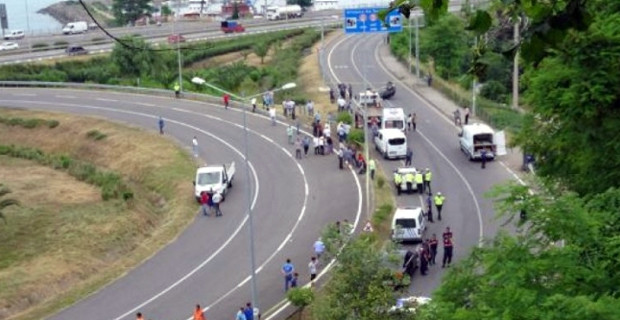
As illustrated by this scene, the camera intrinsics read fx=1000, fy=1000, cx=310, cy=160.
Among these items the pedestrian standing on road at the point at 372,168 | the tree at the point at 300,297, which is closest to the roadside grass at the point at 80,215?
the pedestrian standing on road at the point at 372,168

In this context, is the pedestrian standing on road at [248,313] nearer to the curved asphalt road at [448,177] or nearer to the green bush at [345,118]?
the curved asphalt road at [448,177]

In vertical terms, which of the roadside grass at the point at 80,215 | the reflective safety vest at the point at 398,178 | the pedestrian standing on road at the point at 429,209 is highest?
the reflective safety vest at the point at 398,178

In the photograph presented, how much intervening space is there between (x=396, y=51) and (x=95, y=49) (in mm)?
25349

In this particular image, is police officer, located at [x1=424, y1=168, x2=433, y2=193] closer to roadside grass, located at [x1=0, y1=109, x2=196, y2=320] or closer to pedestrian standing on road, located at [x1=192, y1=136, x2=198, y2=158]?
roadside grass, located at [x1=0, y1=109, x2=196, y2=320]

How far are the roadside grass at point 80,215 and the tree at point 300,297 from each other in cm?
737

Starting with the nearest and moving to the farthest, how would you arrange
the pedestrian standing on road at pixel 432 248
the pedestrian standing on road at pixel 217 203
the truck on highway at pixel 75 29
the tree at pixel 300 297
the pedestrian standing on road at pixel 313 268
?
the tree at pixel 300 297
the pedestrian standing on road at pixel 313 268
the pedestrian standing on road at pixel 432 248
the pedestrian standing on road at pixel 217 203
the truck on highway at pixel 75 29

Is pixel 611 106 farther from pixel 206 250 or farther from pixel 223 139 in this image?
pixel 223 139

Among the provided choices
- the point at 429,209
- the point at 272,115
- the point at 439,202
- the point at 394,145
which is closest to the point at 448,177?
the point at 394,145

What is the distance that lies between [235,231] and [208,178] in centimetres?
459

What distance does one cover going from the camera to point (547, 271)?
13.2m

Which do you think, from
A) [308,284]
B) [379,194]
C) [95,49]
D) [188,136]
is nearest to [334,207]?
[379,194]

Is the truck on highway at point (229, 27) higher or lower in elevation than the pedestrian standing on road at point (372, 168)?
higher

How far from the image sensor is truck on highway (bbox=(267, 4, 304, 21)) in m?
115

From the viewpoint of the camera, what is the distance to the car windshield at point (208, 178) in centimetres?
3984
